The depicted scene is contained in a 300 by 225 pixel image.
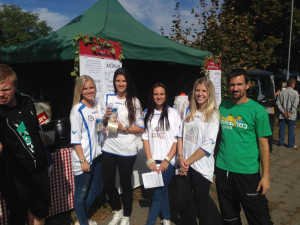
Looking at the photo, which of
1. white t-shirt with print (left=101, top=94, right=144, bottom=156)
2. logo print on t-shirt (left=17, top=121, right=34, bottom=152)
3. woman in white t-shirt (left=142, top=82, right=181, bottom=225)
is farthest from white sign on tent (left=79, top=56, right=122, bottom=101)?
logo print on t-shirt (left=17, top=121, right=34, bottom=152)

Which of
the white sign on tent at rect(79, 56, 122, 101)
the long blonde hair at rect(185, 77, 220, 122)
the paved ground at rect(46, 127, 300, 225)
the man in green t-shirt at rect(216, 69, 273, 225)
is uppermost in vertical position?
the white sign on tent at rect(79, 56, 122, 101)

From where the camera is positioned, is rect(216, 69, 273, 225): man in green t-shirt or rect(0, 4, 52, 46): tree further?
rect(0, 4, 52, 46): tree

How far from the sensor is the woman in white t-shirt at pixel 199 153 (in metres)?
2.01

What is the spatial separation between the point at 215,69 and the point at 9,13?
158 feet

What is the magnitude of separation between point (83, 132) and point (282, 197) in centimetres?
327

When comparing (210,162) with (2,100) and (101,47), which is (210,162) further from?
(101,47)

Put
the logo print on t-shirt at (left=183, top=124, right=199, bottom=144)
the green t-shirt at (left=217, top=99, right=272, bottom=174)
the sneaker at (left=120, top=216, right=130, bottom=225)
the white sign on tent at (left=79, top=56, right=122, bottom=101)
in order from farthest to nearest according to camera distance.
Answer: the white sign on tent at (left=79, top=56, right=122, bottom=101), the sneaker at (left=120, top=216, right=130, bottom=225), the logo print on t-shirt at (left=183, top=124, right=199, bottom=144), the green t-shirt at (left=217, top=99, right=272, bottom=174)

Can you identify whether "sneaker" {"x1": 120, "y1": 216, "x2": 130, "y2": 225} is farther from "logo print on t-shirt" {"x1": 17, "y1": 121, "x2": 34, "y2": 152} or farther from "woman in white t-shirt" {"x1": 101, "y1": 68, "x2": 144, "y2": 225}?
"logo print on t-shirt" {"x1": 17, "y1": 121, "x2": 34, "y2": 152}

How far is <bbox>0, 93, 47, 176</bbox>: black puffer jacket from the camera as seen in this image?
170 cm

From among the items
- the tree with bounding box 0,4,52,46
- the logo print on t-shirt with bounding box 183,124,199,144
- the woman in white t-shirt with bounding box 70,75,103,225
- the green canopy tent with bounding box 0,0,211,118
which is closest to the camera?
the logo print on t-shirt with bounding box 183,124,199,144

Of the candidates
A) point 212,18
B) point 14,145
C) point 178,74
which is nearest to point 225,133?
point 14,145

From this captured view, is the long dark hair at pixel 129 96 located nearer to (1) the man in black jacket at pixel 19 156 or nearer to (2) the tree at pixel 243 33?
(1) the man in black jacket at pixel 19 156

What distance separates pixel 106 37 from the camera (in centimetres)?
336

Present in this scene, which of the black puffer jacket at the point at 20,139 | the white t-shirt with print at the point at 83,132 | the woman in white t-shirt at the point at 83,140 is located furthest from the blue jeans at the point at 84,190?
the black puffer jacket at the point at 20,139
